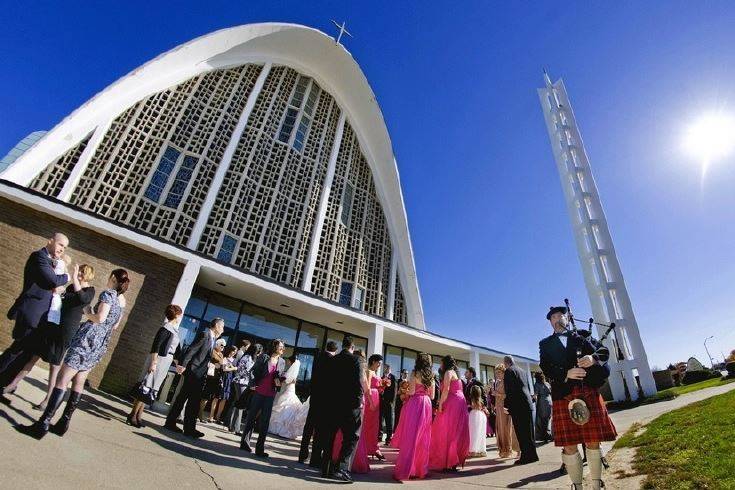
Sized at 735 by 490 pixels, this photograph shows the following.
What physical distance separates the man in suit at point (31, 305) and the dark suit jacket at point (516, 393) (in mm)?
6490

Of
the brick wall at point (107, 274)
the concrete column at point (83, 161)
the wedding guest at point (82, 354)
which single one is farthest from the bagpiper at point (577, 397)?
the concrete column at point (83, 161)

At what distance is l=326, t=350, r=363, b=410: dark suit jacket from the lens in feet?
15.8

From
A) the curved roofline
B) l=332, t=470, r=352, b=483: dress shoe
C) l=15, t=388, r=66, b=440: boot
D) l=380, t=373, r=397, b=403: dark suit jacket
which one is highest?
the curved roofline

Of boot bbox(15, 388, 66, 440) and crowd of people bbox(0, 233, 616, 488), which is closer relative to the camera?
boot bbox(15, 388, 66, 440)

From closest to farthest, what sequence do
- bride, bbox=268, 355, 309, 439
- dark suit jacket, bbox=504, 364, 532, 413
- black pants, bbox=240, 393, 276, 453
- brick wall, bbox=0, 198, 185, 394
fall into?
1. black pants, bbox=240, 393, 276, 453
2. dark suit jacket, bbox=504, 364, 532, 413
3. brick wall, bbox=0, 198, 185, 394
4. bride, bbox=268, 355, 309, 439

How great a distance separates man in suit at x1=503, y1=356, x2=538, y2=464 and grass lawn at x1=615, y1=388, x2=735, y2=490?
1.28m

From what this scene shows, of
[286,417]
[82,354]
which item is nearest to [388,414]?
[286,417]

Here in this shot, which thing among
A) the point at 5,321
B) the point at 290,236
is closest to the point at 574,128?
the point at 290,236

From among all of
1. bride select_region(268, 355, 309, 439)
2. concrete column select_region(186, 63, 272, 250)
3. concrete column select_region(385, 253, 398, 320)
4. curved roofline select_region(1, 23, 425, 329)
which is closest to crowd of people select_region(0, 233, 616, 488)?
bride select_region(268, 355, 309, 439)

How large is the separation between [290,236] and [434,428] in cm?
1068

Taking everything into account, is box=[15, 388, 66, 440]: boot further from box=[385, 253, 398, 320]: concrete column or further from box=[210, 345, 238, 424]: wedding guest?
box=[385, 253, 398, 320]: concrete column

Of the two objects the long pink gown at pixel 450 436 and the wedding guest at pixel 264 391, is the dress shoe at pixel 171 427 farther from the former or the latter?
the long pink gown at pixel 450 436

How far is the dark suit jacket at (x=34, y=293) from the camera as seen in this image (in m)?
3.76

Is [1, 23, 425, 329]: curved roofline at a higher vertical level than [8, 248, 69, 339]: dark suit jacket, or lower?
higher
